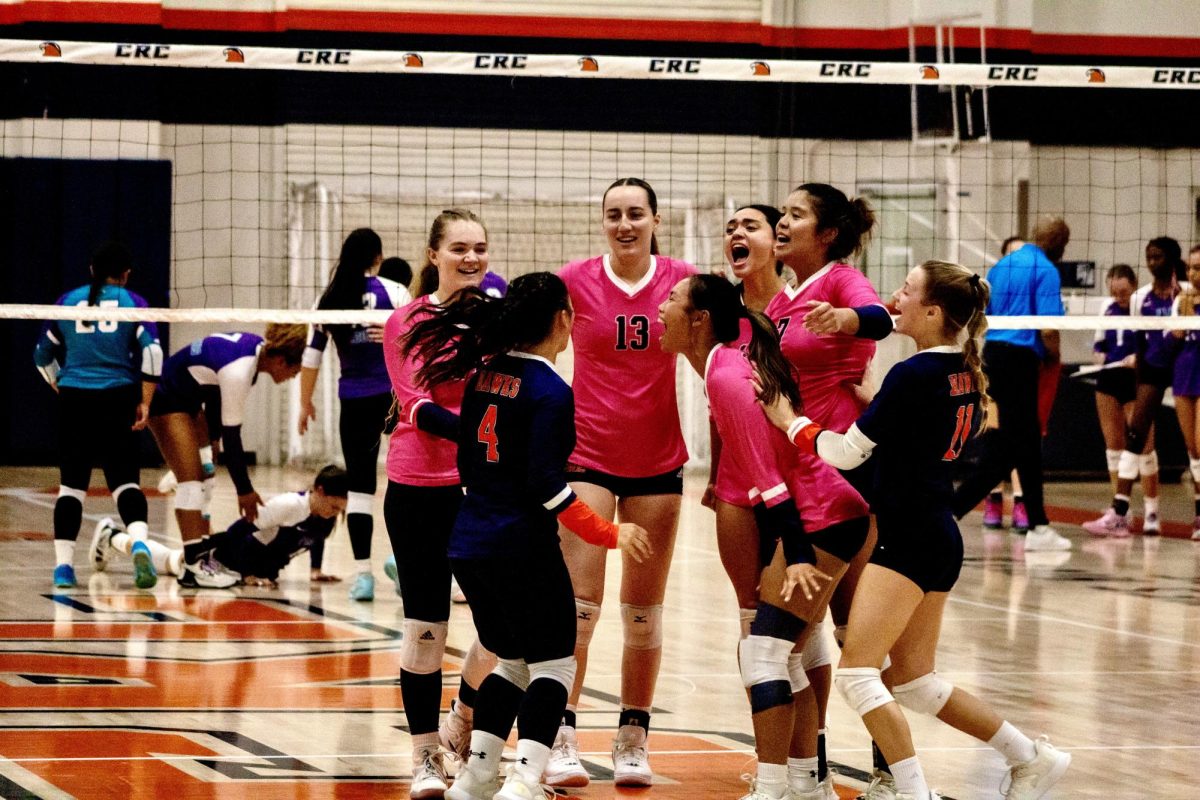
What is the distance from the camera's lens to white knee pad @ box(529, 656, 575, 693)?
4453 mm

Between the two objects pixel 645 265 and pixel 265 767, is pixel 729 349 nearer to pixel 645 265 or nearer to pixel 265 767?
pixel 645 265

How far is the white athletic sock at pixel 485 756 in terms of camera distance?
4.52m

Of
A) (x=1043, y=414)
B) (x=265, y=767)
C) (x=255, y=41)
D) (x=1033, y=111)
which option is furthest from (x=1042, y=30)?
(x=265, y=767)

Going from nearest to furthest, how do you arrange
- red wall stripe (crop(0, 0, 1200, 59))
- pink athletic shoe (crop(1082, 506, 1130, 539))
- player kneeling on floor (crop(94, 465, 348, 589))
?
player kneeling on floor (crop(94, 465, 348, 589))
pink athletic shoe (crop(1082, 506, 1130, 539))
red wall stripe (crop(0, 0, 1200, 59))

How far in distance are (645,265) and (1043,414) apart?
7.31 m

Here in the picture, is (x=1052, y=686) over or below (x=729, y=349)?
below

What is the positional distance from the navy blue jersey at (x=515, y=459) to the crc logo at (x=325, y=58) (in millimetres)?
4892

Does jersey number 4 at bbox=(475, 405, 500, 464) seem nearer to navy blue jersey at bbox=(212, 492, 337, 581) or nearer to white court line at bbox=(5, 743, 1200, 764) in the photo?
white court line at bbox=(5, 743, 1200, 764)

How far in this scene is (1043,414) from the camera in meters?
12.0

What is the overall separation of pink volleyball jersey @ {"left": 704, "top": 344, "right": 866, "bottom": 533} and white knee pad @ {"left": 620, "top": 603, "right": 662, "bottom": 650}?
2.28 ft

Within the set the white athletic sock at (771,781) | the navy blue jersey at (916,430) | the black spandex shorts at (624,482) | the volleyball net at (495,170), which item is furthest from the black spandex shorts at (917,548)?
the volleyball net at (495,170)

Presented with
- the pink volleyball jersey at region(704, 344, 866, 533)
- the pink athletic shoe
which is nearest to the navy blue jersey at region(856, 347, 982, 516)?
the pink volleyball jersey at region(704, 344, 866, 533)

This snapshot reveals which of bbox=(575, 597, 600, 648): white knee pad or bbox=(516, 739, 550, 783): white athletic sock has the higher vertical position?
bbox=(575, 597, 600, 648): white knee pad

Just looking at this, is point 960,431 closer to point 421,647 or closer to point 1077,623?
point 421,647
